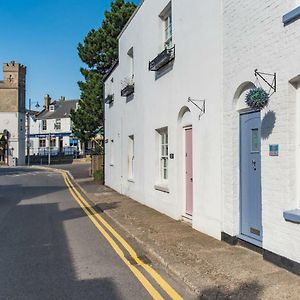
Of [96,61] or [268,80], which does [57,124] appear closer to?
[96,61]

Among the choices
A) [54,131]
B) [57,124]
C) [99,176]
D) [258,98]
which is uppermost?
[57,124]

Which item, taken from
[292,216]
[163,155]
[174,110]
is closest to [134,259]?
[292,216]

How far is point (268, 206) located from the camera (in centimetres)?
638

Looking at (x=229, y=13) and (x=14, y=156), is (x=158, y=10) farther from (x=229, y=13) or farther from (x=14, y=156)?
(x=14, y=156)

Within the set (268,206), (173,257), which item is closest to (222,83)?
(268,206)

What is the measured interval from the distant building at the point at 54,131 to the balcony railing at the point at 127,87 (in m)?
55.1

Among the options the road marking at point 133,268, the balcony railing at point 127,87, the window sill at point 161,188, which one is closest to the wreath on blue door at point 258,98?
the road marking at point 133,268

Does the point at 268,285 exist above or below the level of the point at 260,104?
below

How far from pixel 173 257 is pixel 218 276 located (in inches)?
49.3

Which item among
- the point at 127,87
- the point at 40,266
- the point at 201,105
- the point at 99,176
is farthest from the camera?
the point at 99,176

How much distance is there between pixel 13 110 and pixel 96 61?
34080 millimetres

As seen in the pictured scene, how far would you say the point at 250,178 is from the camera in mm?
7172

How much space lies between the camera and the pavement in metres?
5.11

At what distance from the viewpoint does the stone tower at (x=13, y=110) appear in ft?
200
